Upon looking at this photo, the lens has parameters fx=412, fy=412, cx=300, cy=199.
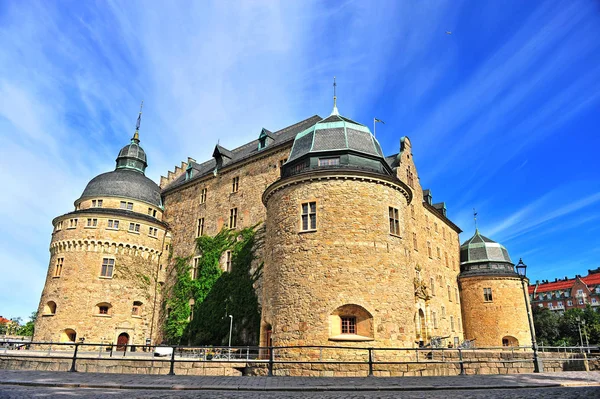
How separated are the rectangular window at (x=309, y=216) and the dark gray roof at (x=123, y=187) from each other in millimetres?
21083

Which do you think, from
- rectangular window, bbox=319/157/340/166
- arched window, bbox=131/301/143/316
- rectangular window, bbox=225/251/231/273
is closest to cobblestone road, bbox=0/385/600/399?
rectangular window, bbox=319/157/340/166

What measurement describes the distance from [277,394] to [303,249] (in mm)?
9993

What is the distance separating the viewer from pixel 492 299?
36.6m

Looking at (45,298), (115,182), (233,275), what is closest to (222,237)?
(233,275)

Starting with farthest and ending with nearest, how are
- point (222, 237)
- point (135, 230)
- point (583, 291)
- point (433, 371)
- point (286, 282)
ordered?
point (583, 291)
point (135, 230)
point (222, 237)
point (286, 282)
point (433, 371)

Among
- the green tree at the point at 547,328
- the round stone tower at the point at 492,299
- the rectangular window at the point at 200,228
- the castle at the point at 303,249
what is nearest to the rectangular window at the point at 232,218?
the castle at the point at 303,249

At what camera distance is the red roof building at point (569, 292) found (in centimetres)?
7844

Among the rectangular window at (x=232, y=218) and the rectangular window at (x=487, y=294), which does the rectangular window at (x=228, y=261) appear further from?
the rectangular window at (x=487, y=294)

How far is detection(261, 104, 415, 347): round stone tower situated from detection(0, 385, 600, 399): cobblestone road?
7.99 metres

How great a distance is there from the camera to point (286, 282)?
1816 centimetres

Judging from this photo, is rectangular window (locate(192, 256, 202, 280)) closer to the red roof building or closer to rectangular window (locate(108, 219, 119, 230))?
rectangular window (locate(108, 219, 119, 230))

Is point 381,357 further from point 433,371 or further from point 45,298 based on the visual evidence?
point 45,298

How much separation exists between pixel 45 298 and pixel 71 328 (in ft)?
12.5

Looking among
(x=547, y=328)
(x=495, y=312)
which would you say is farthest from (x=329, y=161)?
(x=547, y=328)
